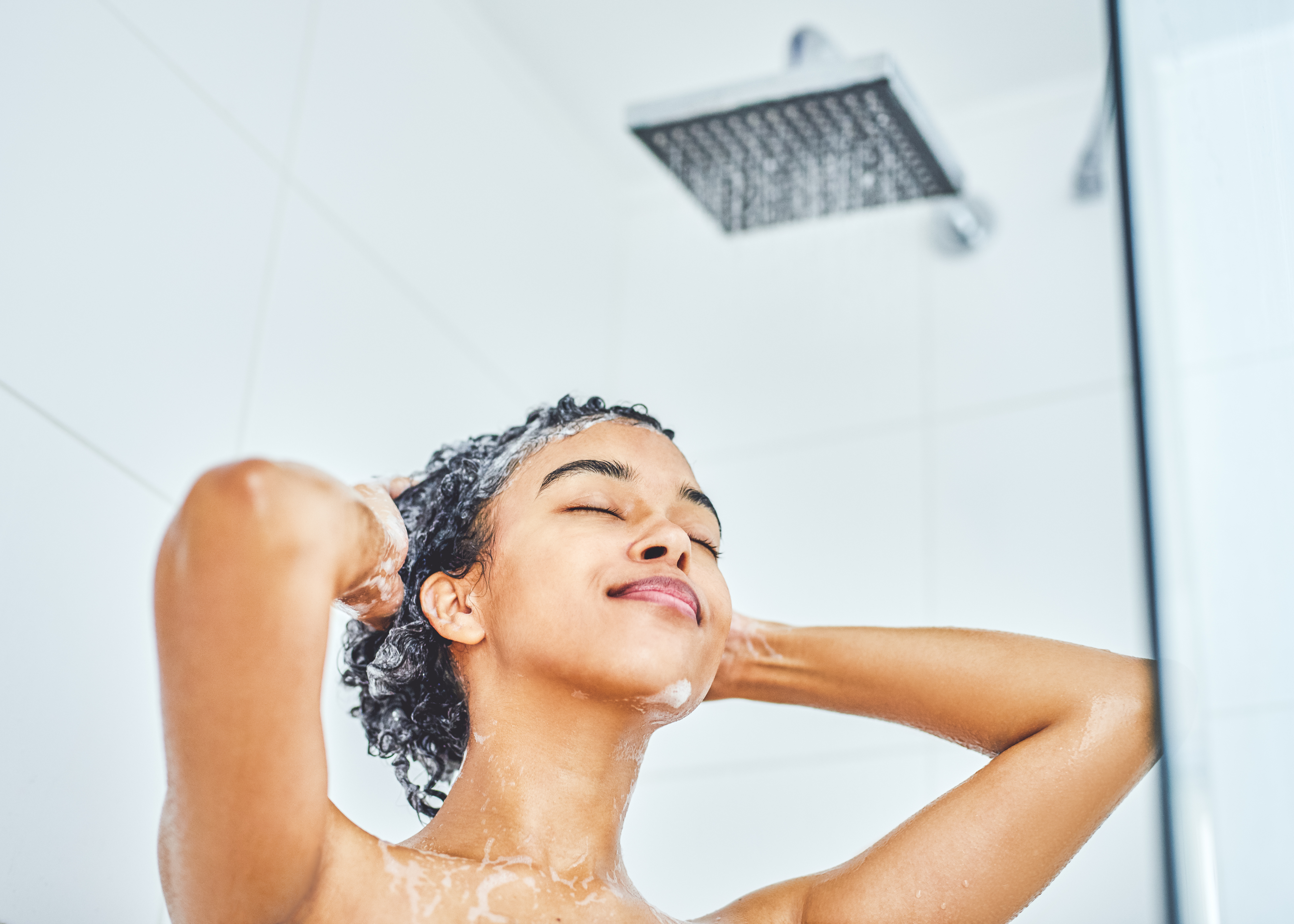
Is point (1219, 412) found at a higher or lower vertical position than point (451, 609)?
lower

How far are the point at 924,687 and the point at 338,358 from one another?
90cm

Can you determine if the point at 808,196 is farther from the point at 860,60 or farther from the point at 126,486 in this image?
the point at 126,486

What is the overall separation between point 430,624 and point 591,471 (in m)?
0.20

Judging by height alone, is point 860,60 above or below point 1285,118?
above

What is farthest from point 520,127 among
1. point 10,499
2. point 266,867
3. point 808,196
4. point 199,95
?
point 266,867

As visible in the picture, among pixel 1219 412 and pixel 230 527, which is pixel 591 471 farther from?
pixel 1219 412

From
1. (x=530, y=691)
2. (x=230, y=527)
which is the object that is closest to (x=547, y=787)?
(x=530, y=691)

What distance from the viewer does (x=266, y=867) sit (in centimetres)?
91

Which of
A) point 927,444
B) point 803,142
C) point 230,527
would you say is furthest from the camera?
point 927,444

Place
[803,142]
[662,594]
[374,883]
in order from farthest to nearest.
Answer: [803,142]
[662,594]
[374,883]

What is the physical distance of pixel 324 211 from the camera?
1859 millimetres

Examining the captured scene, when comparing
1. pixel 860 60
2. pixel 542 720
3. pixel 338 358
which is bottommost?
pixel 542 720

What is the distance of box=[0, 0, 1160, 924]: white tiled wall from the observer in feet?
4.58

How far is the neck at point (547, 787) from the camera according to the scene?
1.17 meters
